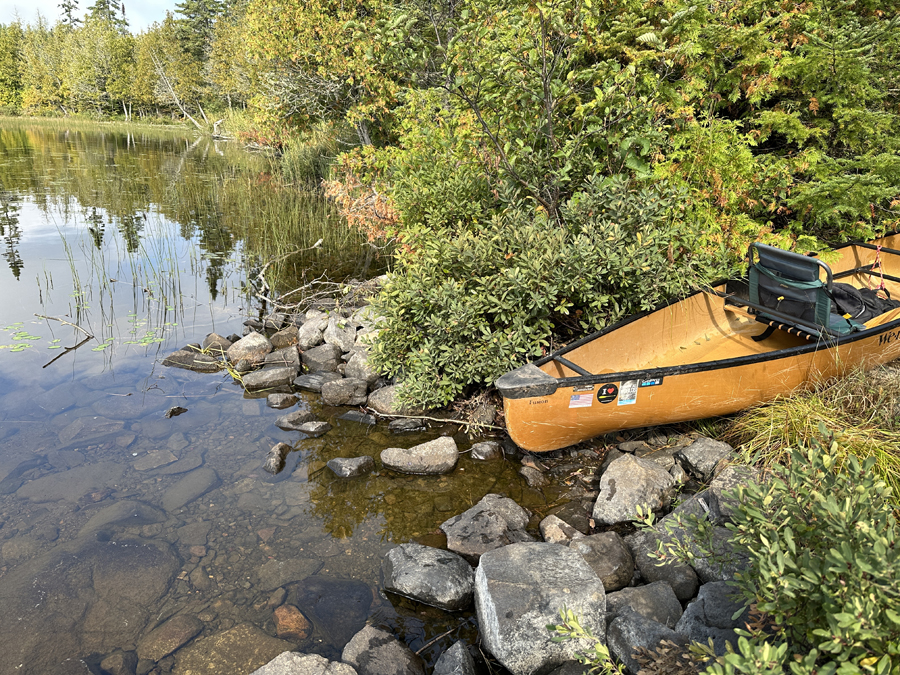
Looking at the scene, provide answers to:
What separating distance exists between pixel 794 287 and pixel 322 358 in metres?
5.14

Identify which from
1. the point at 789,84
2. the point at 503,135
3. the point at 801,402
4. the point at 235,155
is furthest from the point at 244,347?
the point at 235,155

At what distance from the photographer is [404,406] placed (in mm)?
5645

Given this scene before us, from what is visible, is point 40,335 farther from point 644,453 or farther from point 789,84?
point 789,84

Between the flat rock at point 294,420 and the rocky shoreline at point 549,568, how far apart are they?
14mm

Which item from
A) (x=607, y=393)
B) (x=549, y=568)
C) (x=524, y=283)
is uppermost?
(x=524, y=283)

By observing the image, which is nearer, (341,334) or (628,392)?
(628,392)

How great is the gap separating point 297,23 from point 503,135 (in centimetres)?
852

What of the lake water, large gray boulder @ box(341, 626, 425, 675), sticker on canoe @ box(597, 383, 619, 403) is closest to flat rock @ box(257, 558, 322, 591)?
the lake water

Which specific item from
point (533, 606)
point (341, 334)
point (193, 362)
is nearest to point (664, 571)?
point (533, 606)

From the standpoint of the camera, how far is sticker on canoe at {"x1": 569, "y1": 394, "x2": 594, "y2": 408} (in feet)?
14.0

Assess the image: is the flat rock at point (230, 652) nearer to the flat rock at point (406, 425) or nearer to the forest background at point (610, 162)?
the flat rock at point (406, 425)

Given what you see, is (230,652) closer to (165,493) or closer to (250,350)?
(165,493)

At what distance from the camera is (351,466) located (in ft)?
15.9

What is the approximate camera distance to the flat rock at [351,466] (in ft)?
15.8
